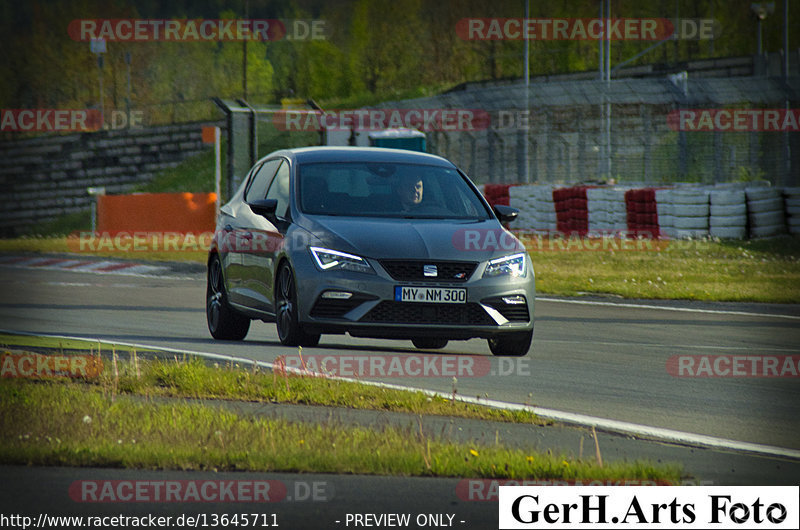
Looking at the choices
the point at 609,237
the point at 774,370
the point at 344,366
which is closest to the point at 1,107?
the point at 344,366

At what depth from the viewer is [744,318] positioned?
17.6m

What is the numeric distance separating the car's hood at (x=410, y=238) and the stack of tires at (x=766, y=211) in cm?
1918

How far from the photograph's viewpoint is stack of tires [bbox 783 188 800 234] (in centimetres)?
2781

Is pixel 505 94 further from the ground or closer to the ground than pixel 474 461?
further from the ground

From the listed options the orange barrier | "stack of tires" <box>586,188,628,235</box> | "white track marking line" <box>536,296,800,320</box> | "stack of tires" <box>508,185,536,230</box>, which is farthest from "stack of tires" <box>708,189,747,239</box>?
the orange barrier

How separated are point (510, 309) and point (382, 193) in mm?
1367

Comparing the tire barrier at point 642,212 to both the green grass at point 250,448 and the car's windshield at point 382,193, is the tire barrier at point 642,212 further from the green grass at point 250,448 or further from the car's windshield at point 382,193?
the green grass at point 250,448

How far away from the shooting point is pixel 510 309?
982cm

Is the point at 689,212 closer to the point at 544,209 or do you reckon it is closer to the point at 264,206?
the point at 544,209

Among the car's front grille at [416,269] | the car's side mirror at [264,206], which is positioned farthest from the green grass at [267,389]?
the car's side mirror at [264,206]

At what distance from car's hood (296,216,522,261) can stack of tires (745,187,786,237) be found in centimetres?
1918

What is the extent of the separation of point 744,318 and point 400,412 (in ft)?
31.7

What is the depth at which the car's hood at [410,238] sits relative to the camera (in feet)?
31.0

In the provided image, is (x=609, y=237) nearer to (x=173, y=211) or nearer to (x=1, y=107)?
(x=173, y=211)
